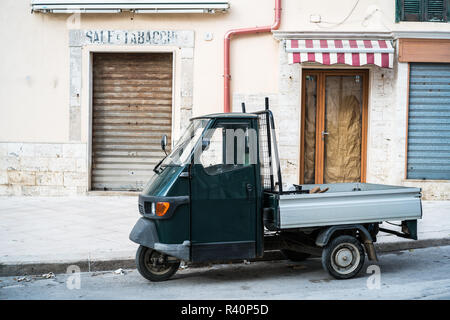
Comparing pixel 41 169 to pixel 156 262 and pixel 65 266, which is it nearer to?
pixel 65 266

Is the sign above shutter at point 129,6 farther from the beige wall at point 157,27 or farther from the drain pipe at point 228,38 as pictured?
the drain pipe at point 228,38

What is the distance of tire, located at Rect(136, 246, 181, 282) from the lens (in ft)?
17.9

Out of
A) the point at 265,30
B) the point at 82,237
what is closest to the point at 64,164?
the point at 82,237

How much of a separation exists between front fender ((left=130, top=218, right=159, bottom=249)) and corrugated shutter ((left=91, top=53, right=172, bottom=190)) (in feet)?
20.6

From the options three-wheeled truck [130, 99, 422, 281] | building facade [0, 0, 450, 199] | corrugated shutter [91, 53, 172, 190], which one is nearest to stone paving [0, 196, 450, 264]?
corrugated shutter [91, 53, 172, 190]

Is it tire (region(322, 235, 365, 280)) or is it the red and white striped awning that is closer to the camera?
tire (region(322, 235, 365, 280))

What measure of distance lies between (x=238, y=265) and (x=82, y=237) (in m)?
2.43

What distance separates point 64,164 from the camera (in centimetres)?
1127

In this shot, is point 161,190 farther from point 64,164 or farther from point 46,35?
point 46,35

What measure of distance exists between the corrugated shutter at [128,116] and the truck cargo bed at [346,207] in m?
6.57

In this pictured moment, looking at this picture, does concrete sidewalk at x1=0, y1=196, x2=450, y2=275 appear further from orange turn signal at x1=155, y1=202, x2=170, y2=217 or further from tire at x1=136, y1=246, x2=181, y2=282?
orange turn signal at x1=155, y1=202, x2=170, y2=217

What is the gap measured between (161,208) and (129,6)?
23.1 ft

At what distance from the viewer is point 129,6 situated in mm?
10922

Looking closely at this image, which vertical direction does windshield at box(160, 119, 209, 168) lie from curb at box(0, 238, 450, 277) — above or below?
above
